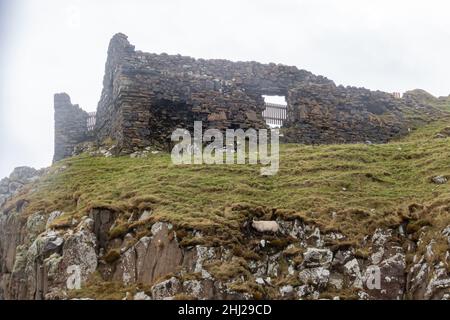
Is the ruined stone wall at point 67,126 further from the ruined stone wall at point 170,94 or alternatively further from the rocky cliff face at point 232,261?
the rocky cliff face at point 232,261

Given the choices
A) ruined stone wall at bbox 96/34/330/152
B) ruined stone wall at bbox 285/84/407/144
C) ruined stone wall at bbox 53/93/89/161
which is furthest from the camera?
ruined stone wall at bbox 285/84/407/144

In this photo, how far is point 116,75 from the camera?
1168 inches

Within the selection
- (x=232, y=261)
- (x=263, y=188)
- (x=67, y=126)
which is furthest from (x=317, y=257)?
(x=67, y=126)

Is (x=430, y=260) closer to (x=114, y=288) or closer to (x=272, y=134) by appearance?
(x=114, y=288)

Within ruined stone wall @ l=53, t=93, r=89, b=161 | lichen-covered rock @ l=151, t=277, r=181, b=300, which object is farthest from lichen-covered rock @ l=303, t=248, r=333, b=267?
ruined stone wall @ l=53, t=93, r=89, b=161

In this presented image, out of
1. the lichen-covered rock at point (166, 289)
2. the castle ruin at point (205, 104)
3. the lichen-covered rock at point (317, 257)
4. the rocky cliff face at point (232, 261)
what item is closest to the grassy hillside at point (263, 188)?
the rocky cliff face at point (232, 261)

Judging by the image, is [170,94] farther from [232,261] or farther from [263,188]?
[232,261]

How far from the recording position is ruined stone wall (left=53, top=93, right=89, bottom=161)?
30.9m

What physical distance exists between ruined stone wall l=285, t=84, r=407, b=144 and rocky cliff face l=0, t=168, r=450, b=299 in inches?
471

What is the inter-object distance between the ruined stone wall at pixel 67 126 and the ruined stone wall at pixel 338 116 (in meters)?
8.59

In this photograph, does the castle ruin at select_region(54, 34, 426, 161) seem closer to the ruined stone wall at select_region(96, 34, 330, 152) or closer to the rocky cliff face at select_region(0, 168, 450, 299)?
the ruined stone wall at select_region(96, 34, 330, 152)

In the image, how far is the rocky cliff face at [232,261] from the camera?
16766mm
